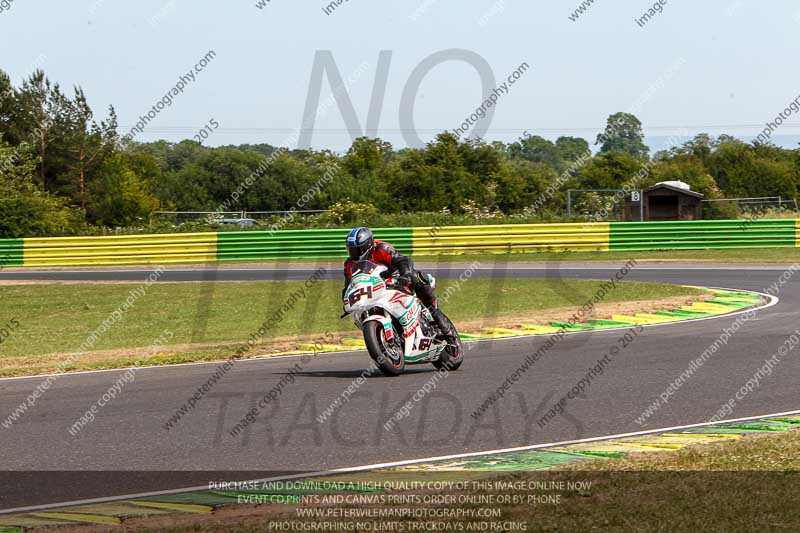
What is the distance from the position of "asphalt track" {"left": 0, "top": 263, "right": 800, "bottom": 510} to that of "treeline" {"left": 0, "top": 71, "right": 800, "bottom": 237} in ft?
96.2

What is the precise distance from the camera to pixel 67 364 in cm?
1445

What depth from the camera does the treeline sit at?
5116 centimetres

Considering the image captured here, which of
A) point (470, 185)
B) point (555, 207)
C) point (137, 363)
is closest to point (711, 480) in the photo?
point (137, 363)

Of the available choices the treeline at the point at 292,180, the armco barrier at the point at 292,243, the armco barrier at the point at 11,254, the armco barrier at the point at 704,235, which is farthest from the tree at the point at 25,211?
the armco barrier at the point at 704,235

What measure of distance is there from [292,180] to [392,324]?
7932 cm

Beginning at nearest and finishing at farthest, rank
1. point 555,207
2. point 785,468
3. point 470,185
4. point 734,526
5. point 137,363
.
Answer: point 734,526
point 785,468
point 137,363
point 470,185
point 555,207

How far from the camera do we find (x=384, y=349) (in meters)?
11.6

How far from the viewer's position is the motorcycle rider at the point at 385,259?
37.9ft

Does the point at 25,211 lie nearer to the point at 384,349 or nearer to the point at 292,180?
the point at 384,349

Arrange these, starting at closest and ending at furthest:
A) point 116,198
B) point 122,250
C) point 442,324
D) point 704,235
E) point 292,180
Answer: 1. point 442,324
2. point 704,235
3. point 122,250
4. point 116,198
5. point 292,180

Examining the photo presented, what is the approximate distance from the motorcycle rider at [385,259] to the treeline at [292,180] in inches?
1193

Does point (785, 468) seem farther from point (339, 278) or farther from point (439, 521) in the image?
point (339, 278)

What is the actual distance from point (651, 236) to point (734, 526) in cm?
3089

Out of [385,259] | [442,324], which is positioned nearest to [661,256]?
[442,324]
